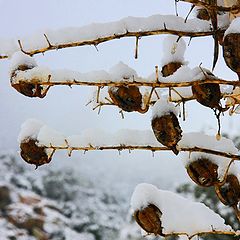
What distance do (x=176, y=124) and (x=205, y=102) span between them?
40 mm

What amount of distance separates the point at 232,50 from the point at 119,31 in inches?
5.2

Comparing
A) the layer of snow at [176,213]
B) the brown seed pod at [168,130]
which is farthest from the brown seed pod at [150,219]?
the brown seed pod at [168,130]

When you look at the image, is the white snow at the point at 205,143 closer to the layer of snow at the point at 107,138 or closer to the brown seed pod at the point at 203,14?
the layer of snow at the point at 107,138

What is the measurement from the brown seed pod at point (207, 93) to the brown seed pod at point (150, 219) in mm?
159

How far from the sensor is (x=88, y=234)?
4289mm

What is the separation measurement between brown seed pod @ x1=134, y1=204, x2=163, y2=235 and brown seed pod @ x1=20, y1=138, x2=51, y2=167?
0.41 ft

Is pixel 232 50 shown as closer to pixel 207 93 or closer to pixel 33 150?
pixel 207 93

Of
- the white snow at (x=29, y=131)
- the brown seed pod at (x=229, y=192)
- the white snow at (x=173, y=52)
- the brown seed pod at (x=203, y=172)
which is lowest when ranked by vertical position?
the brown seed pod at (x=229, y=192)

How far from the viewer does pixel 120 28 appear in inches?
24.5

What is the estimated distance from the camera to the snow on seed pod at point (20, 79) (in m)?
0.63

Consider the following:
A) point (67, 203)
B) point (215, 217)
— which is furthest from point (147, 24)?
point (67, 203)

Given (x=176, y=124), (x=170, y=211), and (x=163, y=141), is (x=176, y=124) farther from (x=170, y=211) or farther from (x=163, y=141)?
(x=170, y=211)

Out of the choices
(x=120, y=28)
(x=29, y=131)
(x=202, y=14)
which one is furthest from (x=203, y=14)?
(x=29, y=131)

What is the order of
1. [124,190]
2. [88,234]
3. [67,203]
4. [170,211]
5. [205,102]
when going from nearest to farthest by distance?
[205,102], [170,211], [88,234], [67,203], [124,190]
